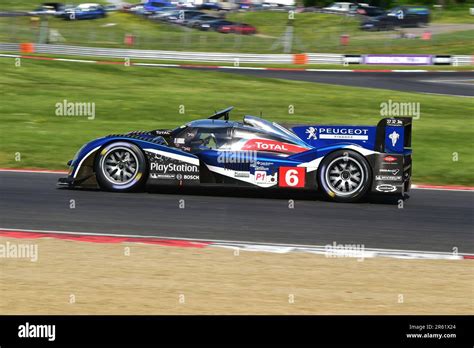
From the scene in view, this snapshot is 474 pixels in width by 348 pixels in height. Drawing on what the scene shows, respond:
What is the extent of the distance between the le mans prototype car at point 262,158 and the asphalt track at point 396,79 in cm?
1674

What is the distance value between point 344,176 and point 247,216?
70.7 inches

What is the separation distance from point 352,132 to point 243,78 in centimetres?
1806

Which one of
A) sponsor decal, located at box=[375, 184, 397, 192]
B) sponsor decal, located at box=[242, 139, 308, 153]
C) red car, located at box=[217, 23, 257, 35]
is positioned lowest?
sponsor decal, located at box=[375, 184, 397, 192]

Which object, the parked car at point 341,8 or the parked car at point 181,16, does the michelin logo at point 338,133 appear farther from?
the parked car at point 341,8

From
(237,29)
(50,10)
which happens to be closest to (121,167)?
(237,29)

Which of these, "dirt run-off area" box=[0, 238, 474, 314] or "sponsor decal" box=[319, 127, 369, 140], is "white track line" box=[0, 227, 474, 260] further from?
"sponsor decal" box=[319, 127, 369, 140]

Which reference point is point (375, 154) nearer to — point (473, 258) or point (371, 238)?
point (371, 238)

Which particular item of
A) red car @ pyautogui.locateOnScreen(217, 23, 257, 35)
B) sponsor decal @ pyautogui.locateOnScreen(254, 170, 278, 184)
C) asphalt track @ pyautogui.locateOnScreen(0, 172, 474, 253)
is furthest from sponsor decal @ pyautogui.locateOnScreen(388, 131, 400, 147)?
red car @ pyautogui.locateOnScreen(217, 23, 257, 35)

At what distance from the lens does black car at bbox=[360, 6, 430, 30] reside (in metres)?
54.2

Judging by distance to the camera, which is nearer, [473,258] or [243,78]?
[473,258]

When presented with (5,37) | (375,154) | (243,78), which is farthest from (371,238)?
(5,37)

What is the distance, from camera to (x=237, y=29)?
184ft

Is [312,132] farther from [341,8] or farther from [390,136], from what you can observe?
[341,8]
